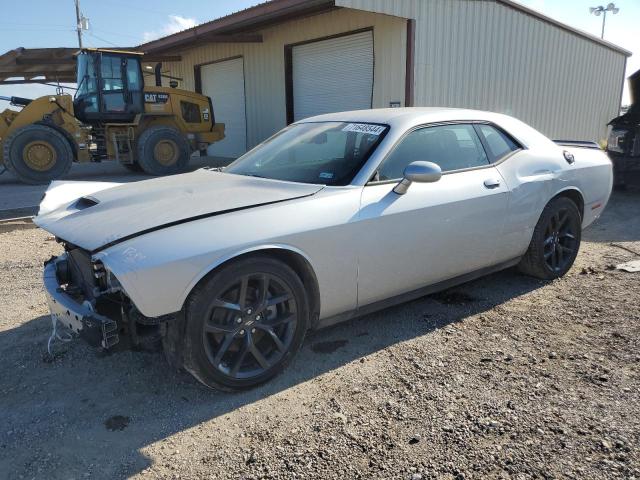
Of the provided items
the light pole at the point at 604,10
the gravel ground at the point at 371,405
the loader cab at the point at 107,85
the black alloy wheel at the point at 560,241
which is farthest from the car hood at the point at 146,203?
the light pole at the point at 604,10

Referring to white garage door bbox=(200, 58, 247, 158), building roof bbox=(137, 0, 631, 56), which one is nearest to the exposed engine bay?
building roof bbox=(137, 0, 631, 56)

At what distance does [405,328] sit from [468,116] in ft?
5.74

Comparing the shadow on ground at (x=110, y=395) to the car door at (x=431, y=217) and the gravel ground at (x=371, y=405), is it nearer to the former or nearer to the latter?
the gravel ground at (x=371, y=405)

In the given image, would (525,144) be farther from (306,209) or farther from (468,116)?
(306,209)

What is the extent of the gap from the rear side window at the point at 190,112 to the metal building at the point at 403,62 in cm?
190

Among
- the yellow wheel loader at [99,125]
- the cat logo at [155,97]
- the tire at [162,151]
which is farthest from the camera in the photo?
the cat logo at [155,97]

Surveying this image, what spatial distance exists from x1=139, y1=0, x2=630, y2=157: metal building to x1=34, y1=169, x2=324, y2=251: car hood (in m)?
6.40

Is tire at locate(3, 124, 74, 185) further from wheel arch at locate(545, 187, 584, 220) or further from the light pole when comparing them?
the light pole

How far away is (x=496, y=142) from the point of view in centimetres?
414

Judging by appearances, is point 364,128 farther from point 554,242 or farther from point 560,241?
point 560,241

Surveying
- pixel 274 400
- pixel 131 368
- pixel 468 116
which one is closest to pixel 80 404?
pixel 131 368

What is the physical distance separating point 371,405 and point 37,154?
35.0 ft

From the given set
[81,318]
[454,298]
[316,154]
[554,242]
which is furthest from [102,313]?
[554,242]

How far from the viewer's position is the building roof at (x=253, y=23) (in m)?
10.4
